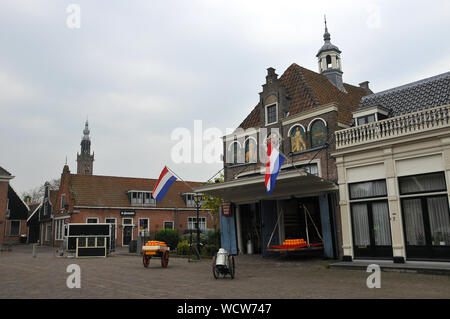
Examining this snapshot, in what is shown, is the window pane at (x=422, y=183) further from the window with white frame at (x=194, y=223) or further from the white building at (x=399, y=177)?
the window with white frame at (x=194, y=223)

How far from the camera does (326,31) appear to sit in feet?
86.4

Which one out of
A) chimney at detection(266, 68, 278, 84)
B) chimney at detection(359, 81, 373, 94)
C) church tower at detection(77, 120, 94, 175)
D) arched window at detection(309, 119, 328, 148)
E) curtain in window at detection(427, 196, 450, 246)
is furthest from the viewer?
church tower at detection(77, 120, 94, 175)

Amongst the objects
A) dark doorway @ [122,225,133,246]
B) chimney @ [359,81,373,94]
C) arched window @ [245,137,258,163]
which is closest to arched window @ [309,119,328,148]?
arched window @ [245,137,258,163]

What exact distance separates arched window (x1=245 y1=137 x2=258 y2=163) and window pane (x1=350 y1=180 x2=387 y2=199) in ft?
21.8

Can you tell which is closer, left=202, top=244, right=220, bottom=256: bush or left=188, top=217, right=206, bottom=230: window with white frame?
left=202, top=244, right=220, bottom=256: bush

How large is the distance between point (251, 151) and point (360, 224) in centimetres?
802

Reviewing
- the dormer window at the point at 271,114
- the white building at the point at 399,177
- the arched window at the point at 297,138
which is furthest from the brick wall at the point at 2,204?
the white building at the point at 399,177

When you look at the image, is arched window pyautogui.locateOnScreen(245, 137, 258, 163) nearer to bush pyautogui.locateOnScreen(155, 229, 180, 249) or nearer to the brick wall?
bush pyautogui.locateOnScreen(155, 229, 180, 249)

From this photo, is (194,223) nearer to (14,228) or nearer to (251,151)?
(251,151)

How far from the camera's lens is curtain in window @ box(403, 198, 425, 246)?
14.2 meters

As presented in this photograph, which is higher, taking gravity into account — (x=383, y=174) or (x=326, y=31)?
(x=326, y=31)

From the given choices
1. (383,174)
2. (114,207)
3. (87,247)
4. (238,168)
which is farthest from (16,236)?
(383,174)
